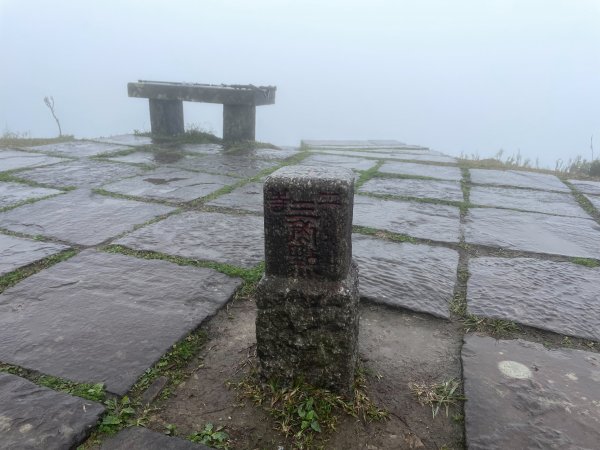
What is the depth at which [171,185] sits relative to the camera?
15.0 feet

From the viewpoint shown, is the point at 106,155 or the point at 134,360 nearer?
the point at 134,360

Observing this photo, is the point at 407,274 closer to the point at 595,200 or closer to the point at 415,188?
the point at 415,188

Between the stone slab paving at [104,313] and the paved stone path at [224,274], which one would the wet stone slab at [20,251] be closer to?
the paved stone path at [224,274]

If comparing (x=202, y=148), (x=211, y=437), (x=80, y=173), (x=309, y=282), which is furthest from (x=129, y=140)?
(x=211, y=437)

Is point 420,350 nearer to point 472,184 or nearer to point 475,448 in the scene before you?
point 475,448

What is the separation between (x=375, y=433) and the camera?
5.04ft

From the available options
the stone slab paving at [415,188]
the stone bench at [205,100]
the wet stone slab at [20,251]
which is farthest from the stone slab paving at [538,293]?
the stone bench at [205,100]

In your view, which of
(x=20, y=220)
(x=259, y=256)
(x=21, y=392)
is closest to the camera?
(x=21, y=392)

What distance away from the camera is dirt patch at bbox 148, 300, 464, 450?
1.52 meters

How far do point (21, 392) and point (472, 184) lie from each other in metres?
4.84

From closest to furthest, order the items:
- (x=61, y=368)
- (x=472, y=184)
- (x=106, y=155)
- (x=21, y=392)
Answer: (x=21, y=392) < (x=61, y=368) < (x=472, y=184) < (x=106, y=155)

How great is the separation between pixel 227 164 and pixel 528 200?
3.48m

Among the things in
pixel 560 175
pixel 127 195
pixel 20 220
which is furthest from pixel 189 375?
pixel 560 175

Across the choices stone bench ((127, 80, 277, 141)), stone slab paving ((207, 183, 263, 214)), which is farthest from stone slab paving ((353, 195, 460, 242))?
stone bench ((127, 80, 277, 141))
